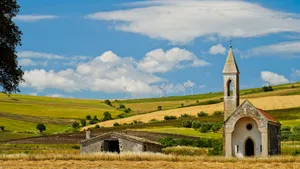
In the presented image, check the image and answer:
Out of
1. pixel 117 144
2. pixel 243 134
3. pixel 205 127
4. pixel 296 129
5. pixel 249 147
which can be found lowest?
pixel 249 147

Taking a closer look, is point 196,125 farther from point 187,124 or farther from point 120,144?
point 120,144

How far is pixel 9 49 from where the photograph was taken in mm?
43125

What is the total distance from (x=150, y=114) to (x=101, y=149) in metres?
87.7

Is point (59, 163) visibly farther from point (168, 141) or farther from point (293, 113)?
point (293, 113)

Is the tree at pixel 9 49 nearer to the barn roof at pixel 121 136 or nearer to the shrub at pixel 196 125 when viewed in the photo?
the barn roof at pixel 121 136

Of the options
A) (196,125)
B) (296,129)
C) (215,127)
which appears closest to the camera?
(296,129)

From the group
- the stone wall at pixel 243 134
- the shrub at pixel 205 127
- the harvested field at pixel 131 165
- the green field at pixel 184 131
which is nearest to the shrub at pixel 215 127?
the shrub at pixel 205 127

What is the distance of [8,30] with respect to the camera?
42594 millimetres

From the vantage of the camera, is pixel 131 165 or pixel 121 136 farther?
pixel 121 136

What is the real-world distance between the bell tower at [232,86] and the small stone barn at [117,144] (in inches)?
388

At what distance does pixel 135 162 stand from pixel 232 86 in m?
37.0

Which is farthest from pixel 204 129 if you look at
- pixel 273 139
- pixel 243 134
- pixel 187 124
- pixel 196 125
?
→ pixel 273 139

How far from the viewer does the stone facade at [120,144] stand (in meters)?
70.2

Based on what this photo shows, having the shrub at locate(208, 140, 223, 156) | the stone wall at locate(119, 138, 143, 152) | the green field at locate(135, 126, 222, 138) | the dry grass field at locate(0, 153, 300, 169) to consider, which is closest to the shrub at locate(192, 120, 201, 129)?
the green field at locate(135, 126, 222, 138)
